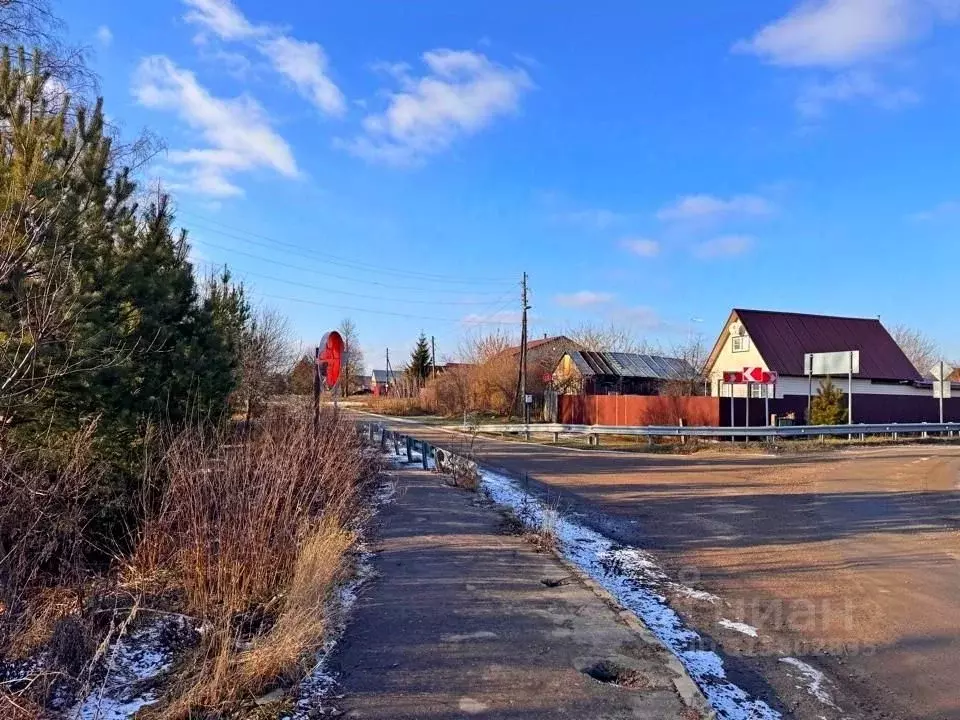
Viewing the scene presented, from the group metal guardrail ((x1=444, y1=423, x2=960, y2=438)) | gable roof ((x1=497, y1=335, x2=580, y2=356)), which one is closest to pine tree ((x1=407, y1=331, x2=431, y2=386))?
gable roof ((x1=497, y1=335, x2=580, y2=356))

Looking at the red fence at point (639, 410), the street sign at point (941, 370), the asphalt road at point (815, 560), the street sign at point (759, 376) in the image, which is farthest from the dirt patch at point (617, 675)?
the street sign at point (941, 370)

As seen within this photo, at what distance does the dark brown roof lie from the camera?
41.0m

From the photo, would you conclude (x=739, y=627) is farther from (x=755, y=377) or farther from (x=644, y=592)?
(x=755, y=377)

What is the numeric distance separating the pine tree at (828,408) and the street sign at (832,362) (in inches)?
38.1

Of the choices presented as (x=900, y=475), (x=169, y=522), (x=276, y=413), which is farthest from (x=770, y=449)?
(x=169, y=522)

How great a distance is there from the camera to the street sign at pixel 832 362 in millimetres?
31438

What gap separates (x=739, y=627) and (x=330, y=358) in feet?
30.1

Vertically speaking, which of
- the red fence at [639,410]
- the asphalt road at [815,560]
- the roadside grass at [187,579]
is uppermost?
the red fence at [639,410]

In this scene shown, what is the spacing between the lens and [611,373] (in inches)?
2098

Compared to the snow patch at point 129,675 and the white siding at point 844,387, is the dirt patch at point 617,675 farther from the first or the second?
the white siding at point 844,387

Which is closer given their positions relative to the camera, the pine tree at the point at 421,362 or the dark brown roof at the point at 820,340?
the dark brown roof at the point at 820,340

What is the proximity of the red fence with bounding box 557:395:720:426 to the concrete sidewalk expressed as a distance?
84.3ft

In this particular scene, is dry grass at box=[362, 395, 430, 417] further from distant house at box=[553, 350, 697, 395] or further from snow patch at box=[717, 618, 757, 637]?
snow patch at box=[717, 618, 757, 637]

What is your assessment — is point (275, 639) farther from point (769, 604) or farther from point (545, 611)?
point (769, 604)
